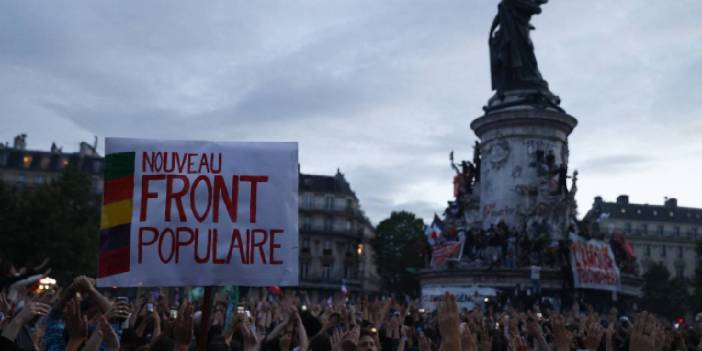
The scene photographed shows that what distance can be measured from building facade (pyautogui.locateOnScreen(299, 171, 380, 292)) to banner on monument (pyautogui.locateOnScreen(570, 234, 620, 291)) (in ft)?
157

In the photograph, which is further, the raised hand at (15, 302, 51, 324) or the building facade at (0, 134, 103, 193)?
the building facade at (0, 134, 103, 193)

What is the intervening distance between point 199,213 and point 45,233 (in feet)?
136

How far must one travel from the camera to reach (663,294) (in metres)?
78.8

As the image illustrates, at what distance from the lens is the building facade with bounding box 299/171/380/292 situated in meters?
87.4

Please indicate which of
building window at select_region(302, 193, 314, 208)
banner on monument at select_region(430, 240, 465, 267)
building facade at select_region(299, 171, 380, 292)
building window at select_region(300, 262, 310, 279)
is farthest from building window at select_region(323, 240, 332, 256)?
banner on monument at select_region(430, 240, 465, 267)

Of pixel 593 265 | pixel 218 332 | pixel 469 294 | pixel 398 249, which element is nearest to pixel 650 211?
pixel 398 249

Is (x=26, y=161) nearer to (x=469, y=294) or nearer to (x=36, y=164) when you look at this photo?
(x=36, y=164)

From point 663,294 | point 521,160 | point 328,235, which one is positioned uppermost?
point 521,160

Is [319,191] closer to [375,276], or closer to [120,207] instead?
[375,276]

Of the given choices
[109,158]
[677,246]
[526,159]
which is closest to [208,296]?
[109,158]

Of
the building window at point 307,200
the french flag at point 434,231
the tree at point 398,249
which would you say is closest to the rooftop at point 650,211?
the tree at point 398,249

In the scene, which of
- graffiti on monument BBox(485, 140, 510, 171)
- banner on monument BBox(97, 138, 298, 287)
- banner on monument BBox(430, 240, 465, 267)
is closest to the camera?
banner on monument BBox(97, 138, 298, 287)

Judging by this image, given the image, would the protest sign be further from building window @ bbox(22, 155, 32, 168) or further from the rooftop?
the rooftop

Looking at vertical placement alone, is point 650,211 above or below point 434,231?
above
